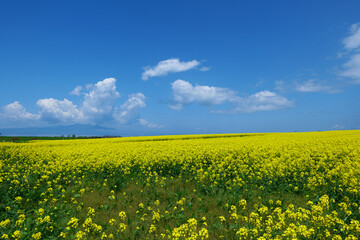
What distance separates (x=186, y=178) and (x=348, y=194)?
7.24 m

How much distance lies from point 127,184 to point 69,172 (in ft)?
13.2

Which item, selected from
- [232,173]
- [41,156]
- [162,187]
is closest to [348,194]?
[232,173]

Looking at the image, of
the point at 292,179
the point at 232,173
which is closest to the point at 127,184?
the point at 232,173

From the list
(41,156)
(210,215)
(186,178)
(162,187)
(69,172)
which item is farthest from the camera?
(41,156)

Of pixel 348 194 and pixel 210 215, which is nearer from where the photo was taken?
pixel 210 215

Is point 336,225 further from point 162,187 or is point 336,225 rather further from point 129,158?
point 129,158

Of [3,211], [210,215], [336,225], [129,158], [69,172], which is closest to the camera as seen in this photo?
[336,225]

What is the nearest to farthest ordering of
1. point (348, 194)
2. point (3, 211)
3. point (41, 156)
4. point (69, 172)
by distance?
1. point (3, 211)
2. point (348, 194)
3. point (69, 172)
4. point (41, 156)

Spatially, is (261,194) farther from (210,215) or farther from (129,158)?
(129,158)

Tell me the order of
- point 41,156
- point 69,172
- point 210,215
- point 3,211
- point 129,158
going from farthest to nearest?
point 41,156
point 129,158
point 69,172
point 3,211
point 210,215

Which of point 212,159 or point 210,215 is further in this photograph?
point 212,159

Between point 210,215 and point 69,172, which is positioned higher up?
point 69,172

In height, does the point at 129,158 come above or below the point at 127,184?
above

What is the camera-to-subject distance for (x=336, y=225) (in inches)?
249
